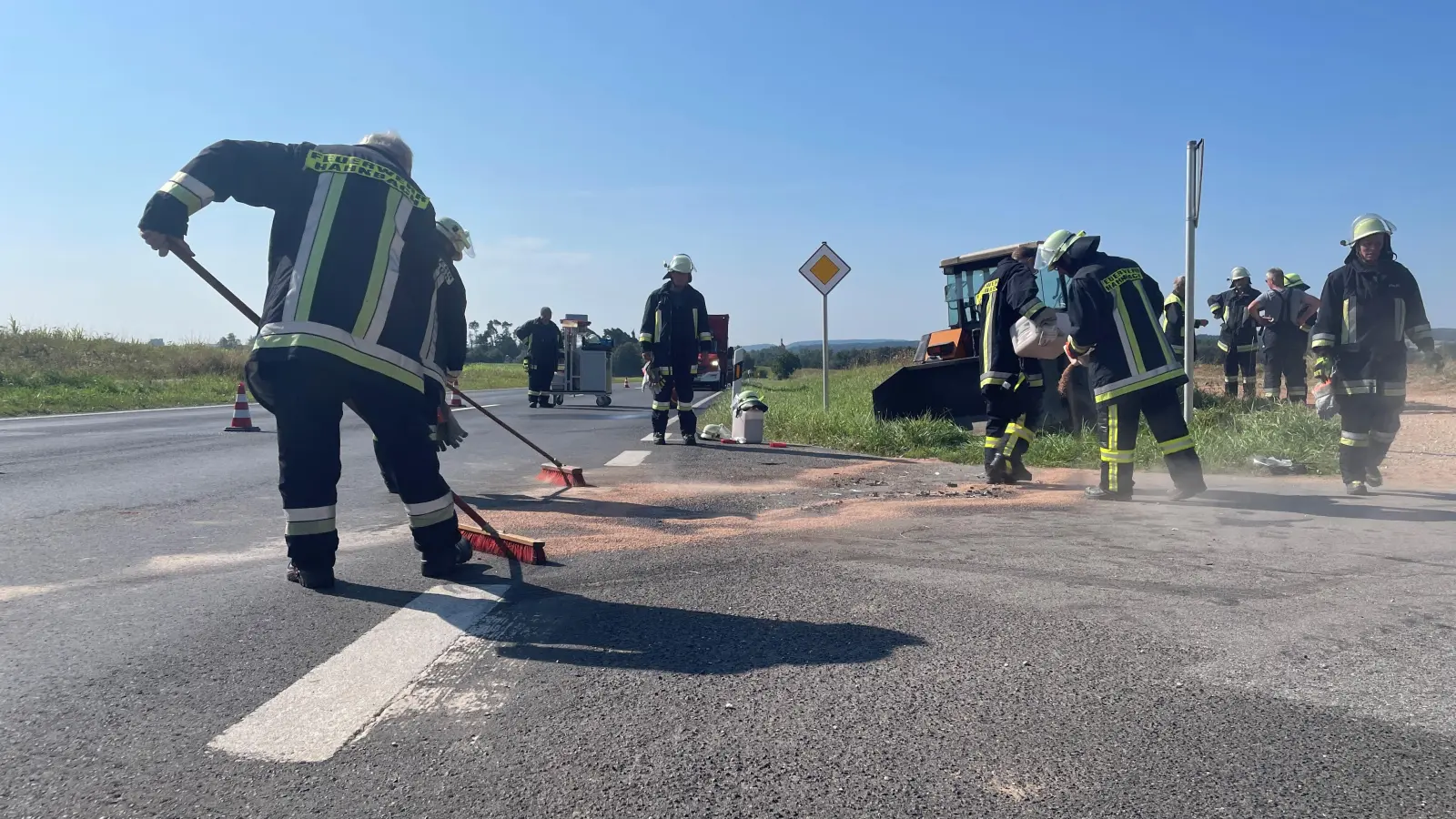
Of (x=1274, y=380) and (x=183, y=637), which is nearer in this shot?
(x=183, y=637)

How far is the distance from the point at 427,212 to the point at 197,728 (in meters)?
2.48

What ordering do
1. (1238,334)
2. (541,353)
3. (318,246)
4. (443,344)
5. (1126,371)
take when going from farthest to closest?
(541,353) < (1238,334) < (1126,371) < (443,344) < (318,246)

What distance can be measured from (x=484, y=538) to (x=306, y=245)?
5.22 feet

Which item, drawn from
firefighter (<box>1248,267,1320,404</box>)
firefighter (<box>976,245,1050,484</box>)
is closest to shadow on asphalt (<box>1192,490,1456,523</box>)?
firefighter (<box>976,245,1050,484</box>)

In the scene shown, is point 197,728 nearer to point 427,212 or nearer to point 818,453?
point 427,212

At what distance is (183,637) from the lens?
10.1ft

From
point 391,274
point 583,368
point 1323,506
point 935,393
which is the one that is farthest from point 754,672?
point 583,368

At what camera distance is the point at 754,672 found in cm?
271

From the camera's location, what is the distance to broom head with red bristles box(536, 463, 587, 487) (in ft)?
22.9

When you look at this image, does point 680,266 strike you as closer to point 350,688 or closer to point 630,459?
point 630,459

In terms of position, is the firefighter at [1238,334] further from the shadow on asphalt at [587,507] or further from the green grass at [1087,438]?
the shadow on asphalt at [587,507]

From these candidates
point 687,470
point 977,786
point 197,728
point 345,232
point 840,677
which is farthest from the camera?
point 687,470

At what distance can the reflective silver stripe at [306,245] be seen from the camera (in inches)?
146

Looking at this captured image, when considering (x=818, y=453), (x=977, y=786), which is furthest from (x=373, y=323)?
(x=818, y=453)
